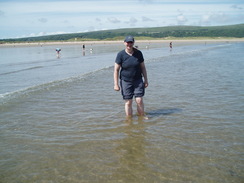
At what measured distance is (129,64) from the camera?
5.84 meters

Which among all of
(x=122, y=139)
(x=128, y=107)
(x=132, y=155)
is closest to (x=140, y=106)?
(x=128, y=107)

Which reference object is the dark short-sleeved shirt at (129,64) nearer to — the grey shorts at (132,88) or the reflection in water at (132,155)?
the grey shorts at (132,88)

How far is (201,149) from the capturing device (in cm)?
457

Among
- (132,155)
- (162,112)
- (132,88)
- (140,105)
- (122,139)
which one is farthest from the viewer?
(162,112)

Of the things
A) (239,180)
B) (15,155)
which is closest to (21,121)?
(15,155)

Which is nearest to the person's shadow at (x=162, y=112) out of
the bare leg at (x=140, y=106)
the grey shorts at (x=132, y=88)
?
the bare leg at (x=140, y=106)

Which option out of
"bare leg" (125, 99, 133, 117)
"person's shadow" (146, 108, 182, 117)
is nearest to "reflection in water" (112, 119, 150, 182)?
"bare leg" (125, 99, 133, 117)

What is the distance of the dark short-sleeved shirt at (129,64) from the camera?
5.82m

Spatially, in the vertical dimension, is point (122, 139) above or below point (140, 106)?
below

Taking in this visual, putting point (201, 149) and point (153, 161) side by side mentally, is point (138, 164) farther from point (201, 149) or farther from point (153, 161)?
point (201, 149)

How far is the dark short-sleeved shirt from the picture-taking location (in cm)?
582

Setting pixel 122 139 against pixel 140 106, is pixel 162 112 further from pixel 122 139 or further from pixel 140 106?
pixel 122 139

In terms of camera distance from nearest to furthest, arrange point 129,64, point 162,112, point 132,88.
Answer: point 129,64 < point 132,88 < point 162,112

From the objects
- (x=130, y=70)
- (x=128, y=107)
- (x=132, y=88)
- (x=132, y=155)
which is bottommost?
(x=132, y=155)
